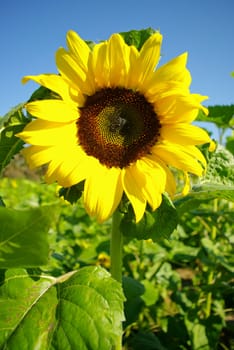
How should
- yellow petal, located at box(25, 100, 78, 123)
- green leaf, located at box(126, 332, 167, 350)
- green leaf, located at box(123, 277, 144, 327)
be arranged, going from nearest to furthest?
Answer: yellow petal, located at box(25, 100, 78, 123), green leaf, located at box(123, 277, 144, 327), green leaf, located at box(126, 332, 167, 350)

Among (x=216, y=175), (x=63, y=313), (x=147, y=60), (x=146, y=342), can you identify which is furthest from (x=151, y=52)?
(x=146, y=342)

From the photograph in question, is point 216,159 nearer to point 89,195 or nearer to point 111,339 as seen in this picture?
point 89,195

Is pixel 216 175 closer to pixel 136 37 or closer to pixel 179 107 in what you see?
pixel 179 107

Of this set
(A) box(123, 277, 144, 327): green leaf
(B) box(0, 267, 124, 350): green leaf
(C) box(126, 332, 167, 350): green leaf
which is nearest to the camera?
(B) box(0, 267, 124, 350): green leaf

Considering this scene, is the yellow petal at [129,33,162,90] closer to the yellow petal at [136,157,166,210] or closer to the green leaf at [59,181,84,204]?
the yellow petal at [136,157,166,210]

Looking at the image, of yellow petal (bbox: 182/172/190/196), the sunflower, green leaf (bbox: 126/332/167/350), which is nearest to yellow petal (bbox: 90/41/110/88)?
the sunflower

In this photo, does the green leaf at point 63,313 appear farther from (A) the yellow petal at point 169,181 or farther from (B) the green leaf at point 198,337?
(B) the green leaf at point 198,337

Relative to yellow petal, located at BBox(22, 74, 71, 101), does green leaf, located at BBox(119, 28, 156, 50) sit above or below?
above

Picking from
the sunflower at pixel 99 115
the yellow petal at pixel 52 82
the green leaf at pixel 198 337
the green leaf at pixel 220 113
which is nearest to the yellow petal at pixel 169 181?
the sunflower at pixel 99 115
